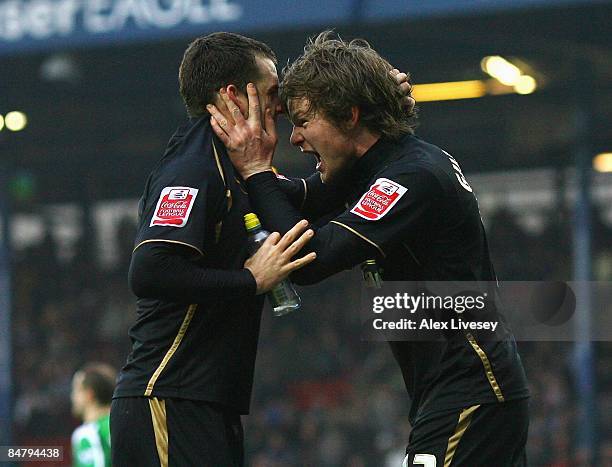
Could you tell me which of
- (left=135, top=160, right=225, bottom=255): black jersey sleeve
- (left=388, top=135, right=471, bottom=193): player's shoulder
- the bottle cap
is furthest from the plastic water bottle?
(left=388, top=135, right=471, bottom=193): player's shoulder

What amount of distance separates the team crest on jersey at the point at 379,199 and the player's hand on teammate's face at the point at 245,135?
321 mm

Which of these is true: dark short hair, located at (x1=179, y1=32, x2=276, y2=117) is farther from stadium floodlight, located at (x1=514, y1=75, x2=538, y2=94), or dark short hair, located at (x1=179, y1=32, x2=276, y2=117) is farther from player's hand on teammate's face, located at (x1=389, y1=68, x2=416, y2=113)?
stadium floodlight, located at (x1=514, y1=75, x2=538, y2=94)

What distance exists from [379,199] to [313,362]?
883 cm

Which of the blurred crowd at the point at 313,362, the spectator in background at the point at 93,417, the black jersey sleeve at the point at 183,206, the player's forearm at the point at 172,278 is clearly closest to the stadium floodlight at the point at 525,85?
the blurred crowd at the point at 313,362

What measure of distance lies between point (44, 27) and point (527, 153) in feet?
15.0

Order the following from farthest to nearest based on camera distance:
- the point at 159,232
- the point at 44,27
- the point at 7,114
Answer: the point at 7,114
the point at 44,27
the point at 159,232

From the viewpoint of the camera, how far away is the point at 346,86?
402 centimetres

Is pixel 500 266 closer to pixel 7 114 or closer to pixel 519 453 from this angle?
pixel 7 114

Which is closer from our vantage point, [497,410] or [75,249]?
[497,410]

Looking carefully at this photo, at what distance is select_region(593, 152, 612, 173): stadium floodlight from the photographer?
11270 millimetres

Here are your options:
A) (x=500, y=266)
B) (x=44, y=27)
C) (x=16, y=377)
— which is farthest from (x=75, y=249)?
(x=500, y=266)

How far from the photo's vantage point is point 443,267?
397 cm

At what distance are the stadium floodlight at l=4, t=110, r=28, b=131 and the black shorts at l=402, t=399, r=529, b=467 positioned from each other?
9.83m

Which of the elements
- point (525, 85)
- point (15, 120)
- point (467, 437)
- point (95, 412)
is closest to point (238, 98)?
point (467, 437)
